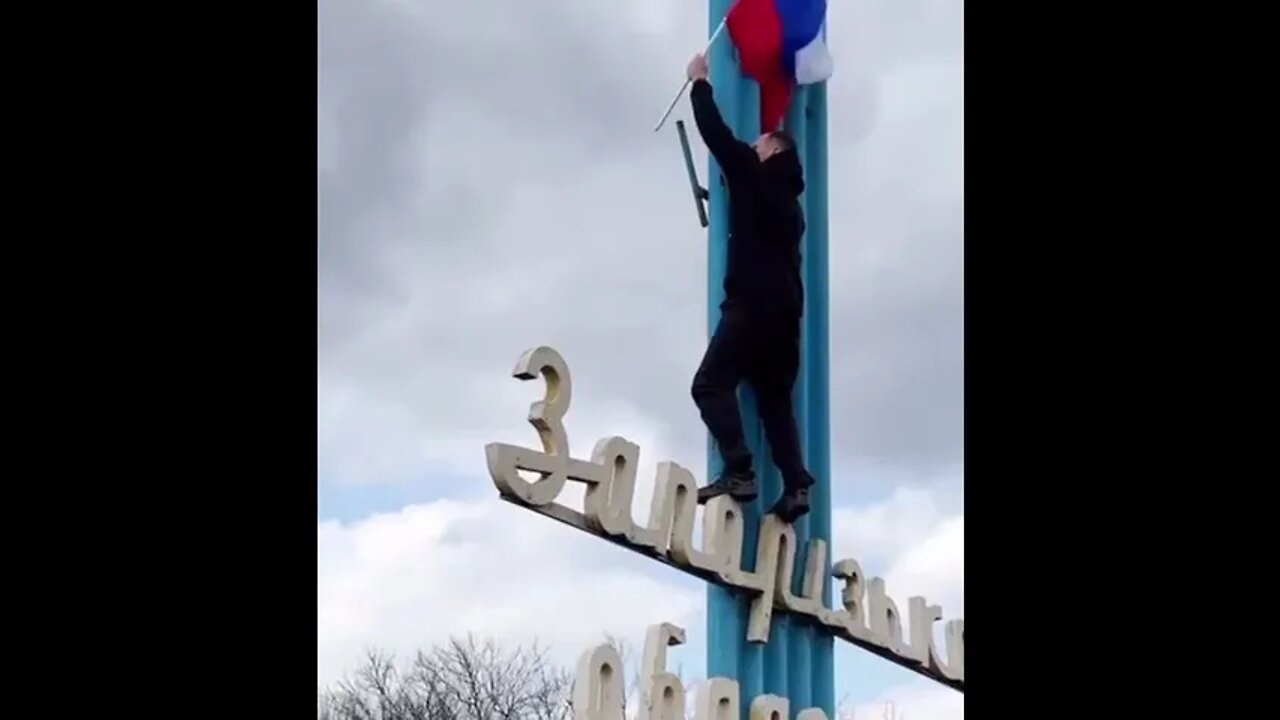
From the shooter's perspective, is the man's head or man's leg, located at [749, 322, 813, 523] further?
the man's head

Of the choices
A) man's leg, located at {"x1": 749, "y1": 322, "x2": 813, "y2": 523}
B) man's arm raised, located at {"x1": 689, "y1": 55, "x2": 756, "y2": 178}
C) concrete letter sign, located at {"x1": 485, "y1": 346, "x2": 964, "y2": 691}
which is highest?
man's arm raised, located at {"x1": 689, "y1": 55, "x2": 756, "y2": 178}

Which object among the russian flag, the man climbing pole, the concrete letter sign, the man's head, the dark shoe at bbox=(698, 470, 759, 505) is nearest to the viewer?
the concrete letter sign

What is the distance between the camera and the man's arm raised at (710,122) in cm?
938

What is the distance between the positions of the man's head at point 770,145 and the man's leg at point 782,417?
88 centimetres

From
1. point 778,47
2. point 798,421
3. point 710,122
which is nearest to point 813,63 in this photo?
point 778,47

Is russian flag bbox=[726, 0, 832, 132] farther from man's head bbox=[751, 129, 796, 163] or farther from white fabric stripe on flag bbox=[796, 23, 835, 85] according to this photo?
man's head bbox=[751, 129, 796, 163]

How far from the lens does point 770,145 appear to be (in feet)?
31.9

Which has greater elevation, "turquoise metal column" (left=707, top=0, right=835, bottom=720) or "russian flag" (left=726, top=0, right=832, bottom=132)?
"russian flag" (left=726, top=0, right=832, bottom=132)

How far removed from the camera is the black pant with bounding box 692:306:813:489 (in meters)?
9.30

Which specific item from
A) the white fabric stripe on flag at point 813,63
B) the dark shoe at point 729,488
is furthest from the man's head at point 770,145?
the dark shoe at point 729,488

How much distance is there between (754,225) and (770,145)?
1.48 ft

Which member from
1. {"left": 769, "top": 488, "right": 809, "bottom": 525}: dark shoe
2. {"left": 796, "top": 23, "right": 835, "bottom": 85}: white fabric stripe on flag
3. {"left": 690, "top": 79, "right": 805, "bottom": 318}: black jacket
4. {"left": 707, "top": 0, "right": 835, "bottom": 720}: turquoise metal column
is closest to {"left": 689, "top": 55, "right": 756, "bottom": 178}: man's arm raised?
{"left": 690, "top": 79, "right": 805, "bottom": 318}: black jacket
